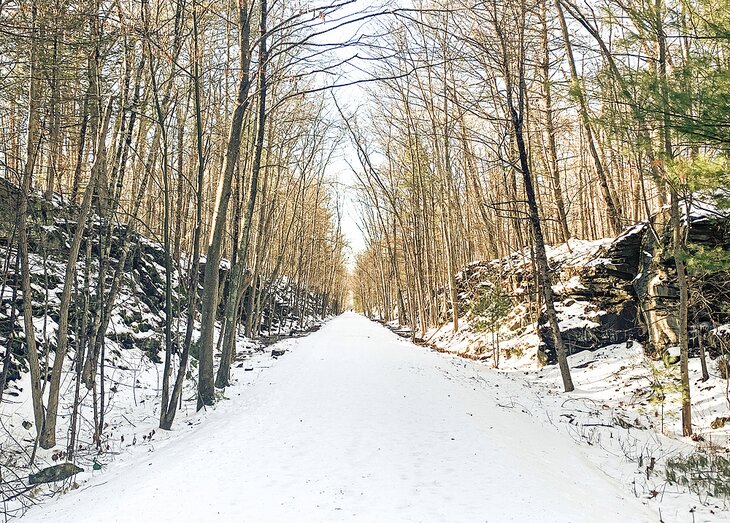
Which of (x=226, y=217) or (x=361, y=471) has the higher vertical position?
(x=226, y=217)

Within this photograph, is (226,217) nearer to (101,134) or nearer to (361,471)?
(101,134)

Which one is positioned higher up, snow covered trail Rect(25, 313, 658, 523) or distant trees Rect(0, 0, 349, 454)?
distant trees Rect(0, 0, 349, 454)

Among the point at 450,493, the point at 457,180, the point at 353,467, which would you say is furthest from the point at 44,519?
the point at 457,180

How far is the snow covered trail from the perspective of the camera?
13.0 ft

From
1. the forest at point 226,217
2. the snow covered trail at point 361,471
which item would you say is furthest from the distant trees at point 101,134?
the snow covered trail at point 361,471

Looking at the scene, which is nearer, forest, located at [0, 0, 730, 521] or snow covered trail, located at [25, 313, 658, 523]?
snow covered trail, located at [25, 313, 658, 523]

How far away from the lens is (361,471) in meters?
4.82

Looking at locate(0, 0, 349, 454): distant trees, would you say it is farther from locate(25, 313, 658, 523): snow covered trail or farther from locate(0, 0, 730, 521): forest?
locate(25, 313, 658, 523): snow covered trail

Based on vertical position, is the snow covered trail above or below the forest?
below

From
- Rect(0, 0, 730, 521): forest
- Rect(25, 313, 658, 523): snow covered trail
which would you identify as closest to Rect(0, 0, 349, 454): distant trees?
Rect(0, 0, 730, 521): forest

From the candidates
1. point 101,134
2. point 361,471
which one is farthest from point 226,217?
point 361,471

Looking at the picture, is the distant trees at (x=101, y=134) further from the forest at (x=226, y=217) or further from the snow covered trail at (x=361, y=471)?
the snow covered trail at (x=361, y=471)

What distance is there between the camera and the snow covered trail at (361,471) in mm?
3955

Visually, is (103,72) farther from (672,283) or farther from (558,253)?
(558,253)
